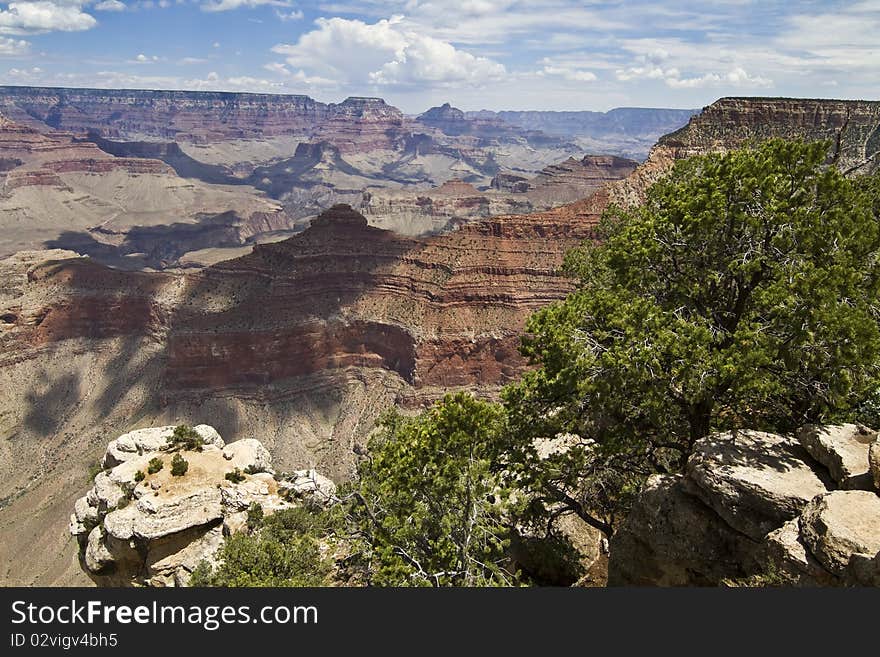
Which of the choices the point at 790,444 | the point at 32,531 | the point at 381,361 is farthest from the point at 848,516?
the point at 381,361

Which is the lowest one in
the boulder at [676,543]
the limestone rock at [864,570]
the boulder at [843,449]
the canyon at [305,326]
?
the canyon at [305,326]

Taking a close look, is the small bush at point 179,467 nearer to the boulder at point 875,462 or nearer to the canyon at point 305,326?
the boulder at point 875,462

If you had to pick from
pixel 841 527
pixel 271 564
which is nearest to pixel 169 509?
pixel 271 564

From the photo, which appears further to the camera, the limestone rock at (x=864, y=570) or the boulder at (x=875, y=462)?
the boulder at (x=875, y=462)

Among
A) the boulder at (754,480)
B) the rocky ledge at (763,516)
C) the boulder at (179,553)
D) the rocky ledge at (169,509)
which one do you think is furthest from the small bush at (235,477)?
the boulder at (754,480)

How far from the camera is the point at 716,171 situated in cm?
1994

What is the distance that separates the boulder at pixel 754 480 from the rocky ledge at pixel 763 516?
0.08 feet

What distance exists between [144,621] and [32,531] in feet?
243

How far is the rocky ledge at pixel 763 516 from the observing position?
1205cm

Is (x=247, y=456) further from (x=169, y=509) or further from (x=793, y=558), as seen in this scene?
(x=793, y=558)

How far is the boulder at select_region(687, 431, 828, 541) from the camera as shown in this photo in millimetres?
14258

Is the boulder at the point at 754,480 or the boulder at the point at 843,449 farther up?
the boulder at the point at 843,449

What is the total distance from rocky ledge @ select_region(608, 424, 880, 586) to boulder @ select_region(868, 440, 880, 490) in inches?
1.4

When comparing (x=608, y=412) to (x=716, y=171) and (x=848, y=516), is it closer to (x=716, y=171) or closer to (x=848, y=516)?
(x=848, y=516)
